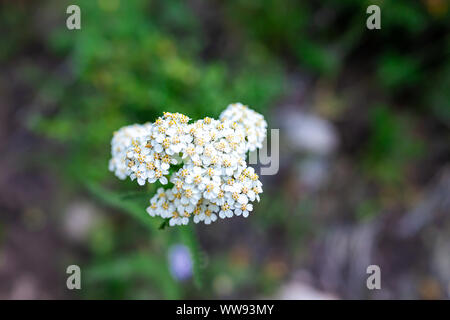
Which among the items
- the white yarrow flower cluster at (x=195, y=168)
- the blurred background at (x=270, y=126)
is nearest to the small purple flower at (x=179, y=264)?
the blurred background at (x=270, y=126)

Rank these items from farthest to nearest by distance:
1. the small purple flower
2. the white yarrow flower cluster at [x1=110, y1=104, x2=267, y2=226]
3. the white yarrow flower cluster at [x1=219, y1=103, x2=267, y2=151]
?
the small purple flower → the white yarrow flower cluster at [x1=219, y1=103, x2=267, y2=151] → the white yarrow flower cluster at [x1=110, y1=104, x2=267, y2=226]

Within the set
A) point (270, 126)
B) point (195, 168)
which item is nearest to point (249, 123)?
point (195, 168)

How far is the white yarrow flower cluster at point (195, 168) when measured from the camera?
2.55m

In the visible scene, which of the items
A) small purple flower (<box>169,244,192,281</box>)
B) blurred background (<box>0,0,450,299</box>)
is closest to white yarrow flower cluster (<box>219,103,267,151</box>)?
blurred background (<box>0,0,450,299</box>)

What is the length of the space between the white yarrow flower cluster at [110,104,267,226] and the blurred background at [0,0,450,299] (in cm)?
164

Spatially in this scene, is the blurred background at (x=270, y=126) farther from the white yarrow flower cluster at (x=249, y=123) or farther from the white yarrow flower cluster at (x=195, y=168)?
the white yarrow flower cluster at (x=195, y=168)

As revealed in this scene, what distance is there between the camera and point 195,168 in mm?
2529

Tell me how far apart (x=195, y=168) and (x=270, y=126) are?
3.04 m

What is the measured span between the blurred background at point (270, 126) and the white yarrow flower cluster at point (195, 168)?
64.4 inches

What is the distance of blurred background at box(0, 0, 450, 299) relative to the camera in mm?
4898

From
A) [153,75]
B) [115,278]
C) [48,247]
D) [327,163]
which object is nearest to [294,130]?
[327,163]

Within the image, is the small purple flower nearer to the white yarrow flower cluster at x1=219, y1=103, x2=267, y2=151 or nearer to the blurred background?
the blurred background

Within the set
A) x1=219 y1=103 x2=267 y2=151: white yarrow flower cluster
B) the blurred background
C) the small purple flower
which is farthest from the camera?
the blurred background

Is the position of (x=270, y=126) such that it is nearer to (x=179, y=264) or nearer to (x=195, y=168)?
(x=179, y=264)
